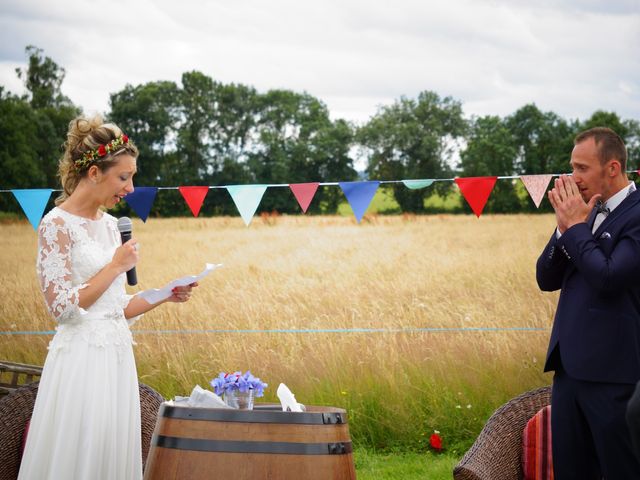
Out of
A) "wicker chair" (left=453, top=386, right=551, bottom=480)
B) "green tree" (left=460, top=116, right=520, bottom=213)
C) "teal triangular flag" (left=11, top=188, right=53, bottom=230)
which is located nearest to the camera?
"wicker chair" (left=453, top=386, right=551, bottom=480)

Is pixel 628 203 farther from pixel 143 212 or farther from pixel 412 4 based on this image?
pixel 412 4

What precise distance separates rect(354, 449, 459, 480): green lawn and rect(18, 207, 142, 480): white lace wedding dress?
8.42ft

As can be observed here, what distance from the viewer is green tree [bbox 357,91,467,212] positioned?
11844 millimetres

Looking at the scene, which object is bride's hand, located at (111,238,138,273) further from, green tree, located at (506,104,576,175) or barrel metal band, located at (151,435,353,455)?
green tree, located at (506,104,576,175)

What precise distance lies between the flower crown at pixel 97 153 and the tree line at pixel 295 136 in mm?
7105

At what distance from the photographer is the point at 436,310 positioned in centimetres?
734

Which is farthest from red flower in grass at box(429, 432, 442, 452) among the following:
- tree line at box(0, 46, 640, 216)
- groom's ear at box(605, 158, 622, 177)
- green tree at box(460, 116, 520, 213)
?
green tree at box(460, 116, 520, 213)

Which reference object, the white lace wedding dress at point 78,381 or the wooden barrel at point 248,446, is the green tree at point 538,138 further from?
the wooden barrel at point 248,446

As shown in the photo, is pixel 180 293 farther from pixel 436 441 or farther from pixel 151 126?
pixel 151 126

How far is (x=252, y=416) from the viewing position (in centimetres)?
255

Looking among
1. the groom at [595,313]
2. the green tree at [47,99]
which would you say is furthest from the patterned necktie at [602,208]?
the green tree at [47,99]

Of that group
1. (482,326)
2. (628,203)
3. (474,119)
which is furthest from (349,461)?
(474,119)

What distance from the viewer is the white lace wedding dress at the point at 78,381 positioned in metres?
2.98

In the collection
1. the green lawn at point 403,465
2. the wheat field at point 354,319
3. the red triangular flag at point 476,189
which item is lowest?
the green lawn at point 403,465
